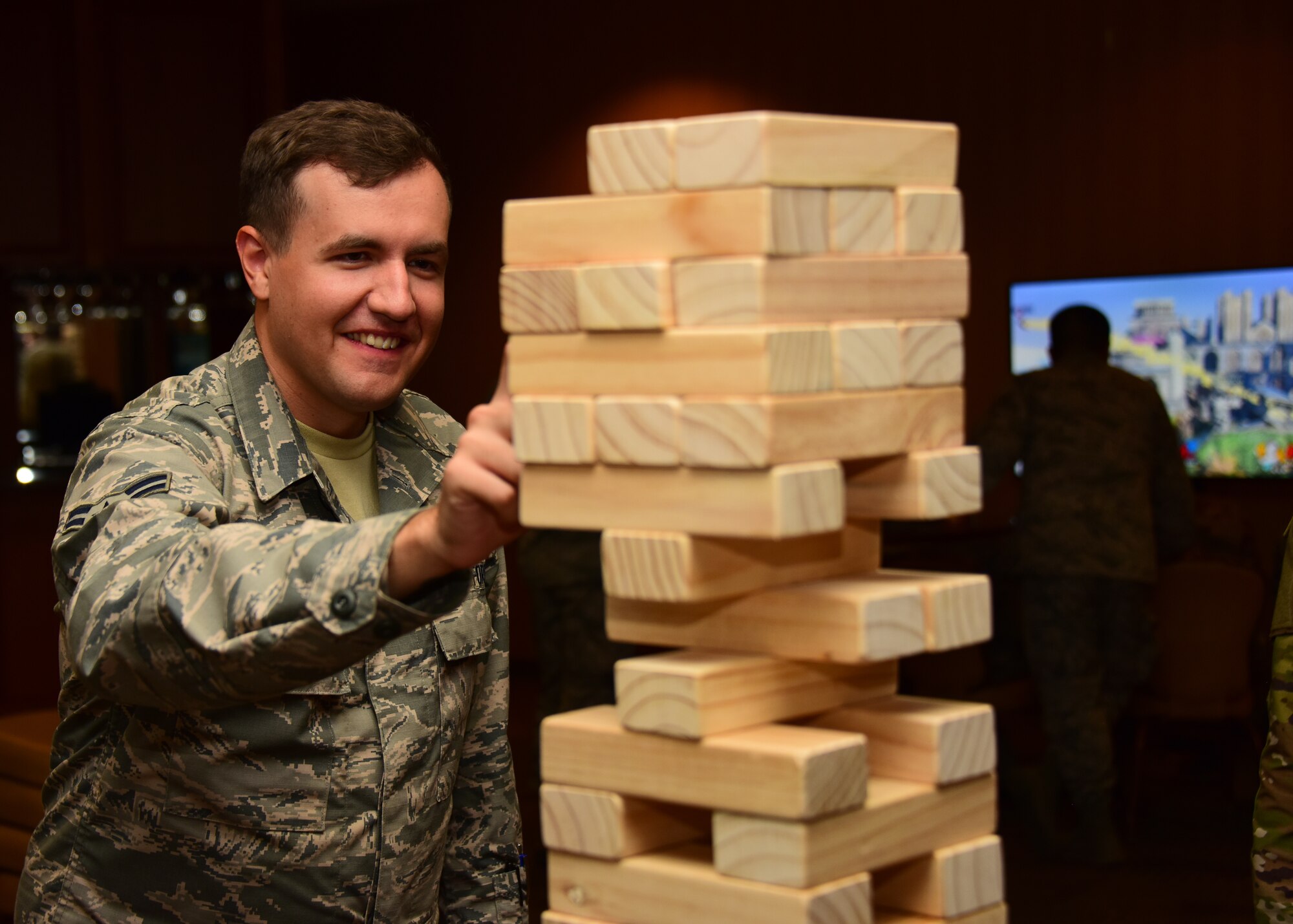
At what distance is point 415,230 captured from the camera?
1.73m

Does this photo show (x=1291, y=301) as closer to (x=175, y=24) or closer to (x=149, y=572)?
(x=175, y=24)

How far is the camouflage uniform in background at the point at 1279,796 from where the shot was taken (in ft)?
5.85

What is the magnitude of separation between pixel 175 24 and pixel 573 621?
3169mm

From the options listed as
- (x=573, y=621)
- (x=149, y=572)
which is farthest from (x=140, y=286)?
(x=149, y=572)

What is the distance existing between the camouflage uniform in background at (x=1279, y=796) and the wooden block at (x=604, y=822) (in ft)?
3.06

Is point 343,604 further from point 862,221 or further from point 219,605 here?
point 862,221

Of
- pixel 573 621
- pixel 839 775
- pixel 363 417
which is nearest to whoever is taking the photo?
pixel 839 775

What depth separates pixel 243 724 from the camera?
160 centimetres

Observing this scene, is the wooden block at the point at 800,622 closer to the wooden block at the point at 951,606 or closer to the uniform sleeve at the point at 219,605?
the wooden block at the point at 951,606

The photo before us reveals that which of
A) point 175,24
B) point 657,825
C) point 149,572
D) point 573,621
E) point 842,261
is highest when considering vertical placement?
point 175,24

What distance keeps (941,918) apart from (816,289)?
52 centimetres

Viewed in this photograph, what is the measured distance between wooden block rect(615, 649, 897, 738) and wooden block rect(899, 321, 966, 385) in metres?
0.25

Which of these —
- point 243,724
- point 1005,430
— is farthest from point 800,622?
point 1005,430

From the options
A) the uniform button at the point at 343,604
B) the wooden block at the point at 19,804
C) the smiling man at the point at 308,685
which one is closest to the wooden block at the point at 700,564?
the uniform button at the point at 343,604
